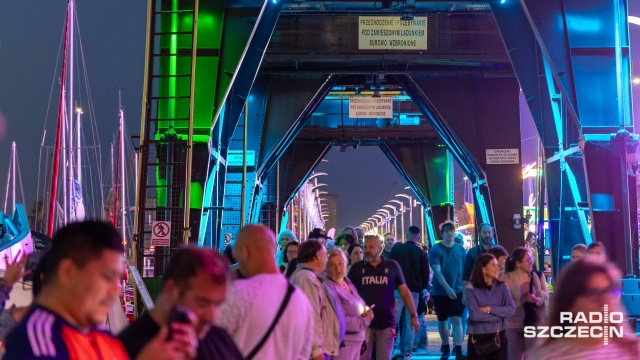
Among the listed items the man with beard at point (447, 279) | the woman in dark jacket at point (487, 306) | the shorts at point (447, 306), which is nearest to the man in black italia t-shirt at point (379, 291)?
the woman in dark jacket at point (487, 306)

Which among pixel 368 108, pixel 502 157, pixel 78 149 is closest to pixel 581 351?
pixel 502 157

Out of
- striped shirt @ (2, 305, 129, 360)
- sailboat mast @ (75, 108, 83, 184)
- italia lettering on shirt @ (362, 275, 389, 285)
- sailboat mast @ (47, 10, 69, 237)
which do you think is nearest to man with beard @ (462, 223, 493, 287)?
italia lettering on shirt @ (362, 275, 389, 285)

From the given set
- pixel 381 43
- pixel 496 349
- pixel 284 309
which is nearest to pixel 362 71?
pixel 381 43

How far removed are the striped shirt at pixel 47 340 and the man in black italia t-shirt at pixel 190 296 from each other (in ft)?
1.88

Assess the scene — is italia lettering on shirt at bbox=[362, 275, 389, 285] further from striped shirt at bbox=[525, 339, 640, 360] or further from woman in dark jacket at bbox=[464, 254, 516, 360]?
striped shirt at bbox=[525, 339, 640, 360]

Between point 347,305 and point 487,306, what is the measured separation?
1902 mm

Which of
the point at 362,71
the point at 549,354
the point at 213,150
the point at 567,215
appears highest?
the point at 362,71

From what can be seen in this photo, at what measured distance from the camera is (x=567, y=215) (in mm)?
18516

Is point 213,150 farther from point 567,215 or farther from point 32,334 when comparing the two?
point 32,334

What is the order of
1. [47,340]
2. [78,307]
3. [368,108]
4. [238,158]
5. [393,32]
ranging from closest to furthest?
[47,340]
[78,307]
[393,32]
[238,158]
[368,108]

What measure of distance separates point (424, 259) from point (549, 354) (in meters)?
11.3

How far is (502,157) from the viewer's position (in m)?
26.8

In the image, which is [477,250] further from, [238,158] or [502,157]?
[238,158]

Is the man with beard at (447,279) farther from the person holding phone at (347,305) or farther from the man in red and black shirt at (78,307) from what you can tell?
the man in red and black shirt at (78,307)
